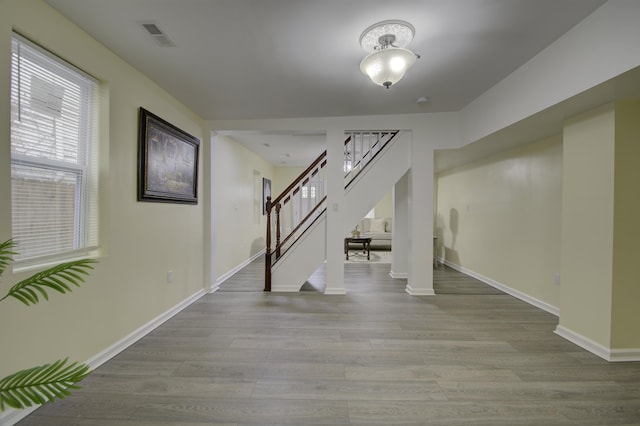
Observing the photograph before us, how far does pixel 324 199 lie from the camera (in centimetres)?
390

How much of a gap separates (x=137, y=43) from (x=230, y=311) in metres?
2.66

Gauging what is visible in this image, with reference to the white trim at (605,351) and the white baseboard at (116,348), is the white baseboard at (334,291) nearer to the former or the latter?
the white baseboard at (116,348)

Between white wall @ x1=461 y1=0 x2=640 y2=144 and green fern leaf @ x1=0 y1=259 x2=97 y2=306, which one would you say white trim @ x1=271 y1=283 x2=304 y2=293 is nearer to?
green fern leaf @ x1=0 y1=259 x2=97 y2=306

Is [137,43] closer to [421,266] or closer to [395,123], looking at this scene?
[395,123]

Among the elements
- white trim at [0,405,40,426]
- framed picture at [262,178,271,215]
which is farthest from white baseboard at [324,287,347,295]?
framed picture at [262,178,271,215]

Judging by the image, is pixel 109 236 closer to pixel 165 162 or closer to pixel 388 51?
pixel 165 162

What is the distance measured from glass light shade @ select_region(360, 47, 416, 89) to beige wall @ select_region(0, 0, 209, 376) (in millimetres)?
2053

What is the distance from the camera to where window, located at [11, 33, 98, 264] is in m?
1.57

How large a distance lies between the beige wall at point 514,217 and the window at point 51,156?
Answer: 14.8 ft

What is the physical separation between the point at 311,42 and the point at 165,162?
1.92m

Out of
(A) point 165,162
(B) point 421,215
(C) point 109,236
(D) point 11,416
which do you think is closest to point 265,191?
(A) point 165,162

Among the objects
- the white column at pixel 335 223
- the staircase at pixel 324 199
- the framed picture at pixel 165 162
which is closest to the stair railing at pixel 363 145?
the staircase at pixel 324 199

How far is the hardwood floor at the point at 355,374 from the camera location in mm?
1544

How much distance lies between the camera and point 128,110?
232 cm
